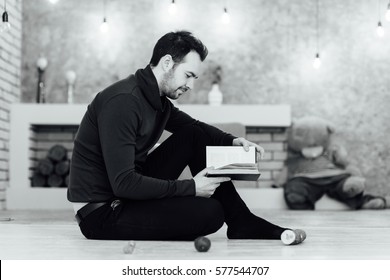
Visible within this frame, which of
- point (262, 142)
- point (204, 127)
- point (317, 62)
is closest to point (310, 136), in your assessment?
point (262, 142)

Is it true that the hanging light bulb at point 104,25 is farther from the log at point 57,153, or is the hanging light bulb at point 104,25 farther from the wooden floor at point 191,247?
the wooden floor at point 191,247

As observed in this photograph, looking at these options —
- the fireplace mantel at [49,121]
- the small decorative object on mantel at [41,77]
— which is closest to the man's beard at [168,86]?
the fireplace mantel at [49,121]

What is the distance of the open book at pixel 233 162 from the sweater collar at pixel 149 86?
0.29 meters

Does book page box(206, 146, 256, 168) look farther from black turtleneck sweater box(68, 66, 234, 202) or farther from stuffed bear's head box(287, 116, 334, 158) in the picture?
stuffed bear's head box(287, 116, 334, 158)

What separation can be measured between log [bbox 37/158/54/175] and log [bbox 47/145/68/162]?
0.18ft

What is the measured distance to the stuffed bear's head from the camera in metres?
6.10

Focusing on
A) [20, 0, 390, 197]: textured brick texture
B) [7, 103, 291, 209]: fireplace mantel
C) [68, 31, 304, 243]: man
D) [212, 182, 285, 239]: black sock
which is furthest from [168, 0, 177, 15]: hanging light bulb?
[212, 182, 285, 239]: black sock

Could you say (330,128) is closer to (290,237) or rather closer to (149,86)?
(290,237)

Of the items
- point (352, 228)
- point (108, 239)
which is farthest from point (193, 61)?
point (352, 228)

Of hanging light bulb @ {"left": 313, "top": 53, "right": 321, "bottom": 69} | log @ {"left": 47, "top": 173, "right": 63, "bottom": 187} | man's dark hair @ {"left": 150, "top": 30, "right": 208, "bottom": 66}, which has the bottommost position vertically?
log @ {"left": 47, "top": 173, "right": 63, "bottom": 187}

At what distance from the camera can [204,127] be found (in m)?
2.81
